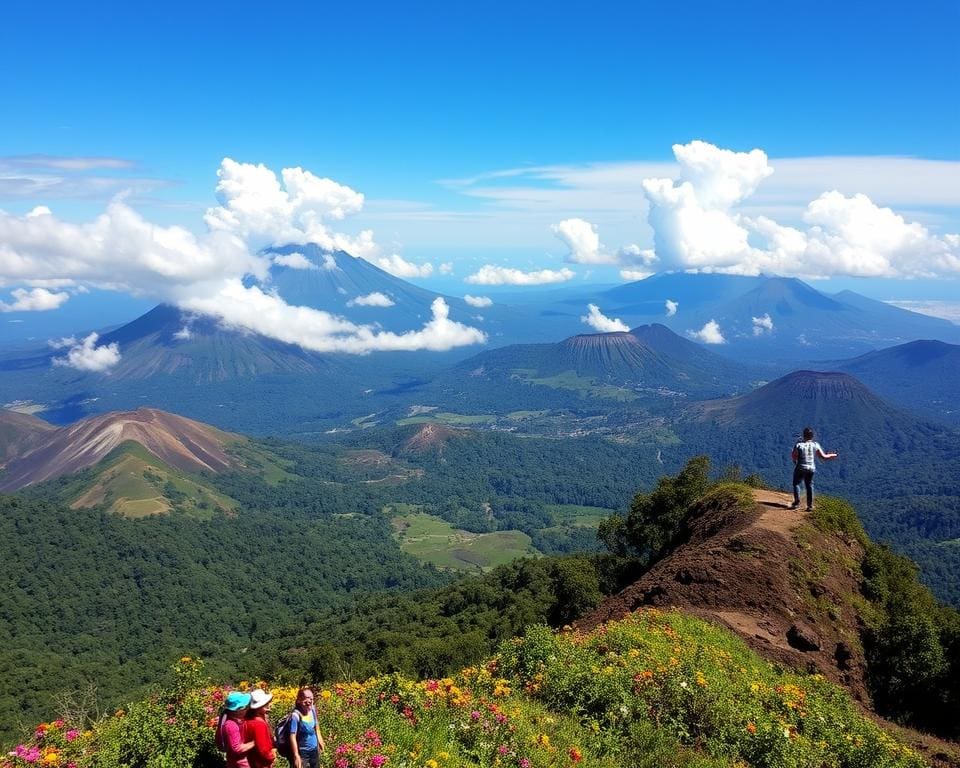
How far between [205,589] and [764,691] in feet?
454

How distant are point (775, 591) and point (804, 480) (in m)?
6.00

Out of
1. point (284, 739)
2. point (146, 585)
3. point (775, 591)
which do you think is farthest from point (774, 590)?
point (146, 585)

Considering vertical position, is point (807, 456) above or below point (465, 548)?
→ above

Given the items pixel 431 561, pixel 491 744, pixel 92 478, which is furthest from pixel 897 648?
pixel 92 478

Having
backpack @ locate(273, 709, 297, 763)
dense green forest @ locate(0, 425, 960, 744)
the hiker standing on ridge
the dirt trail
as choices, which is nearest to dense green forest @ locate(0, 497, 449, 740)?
dense green forest @ locate(0, 425, 960, 744)

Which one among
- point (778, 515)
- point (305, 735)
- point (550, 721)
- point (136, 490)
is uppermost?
point (305, 735)

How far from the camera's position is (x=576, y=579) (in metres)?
39.8

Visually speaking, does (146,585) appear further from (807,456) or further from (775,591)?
(807,456)

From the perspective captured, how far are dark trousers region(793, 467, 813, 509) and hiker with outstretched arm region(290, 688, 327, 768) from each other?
838 inches

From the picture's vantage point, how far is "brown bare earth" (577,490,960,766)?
19.0m

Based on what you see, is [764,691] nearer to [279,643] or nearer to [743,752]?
[743,752]

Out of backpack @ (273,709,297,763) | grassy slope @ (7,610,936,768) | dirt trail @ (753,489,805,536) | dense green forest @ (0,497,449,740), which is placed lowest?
dense green forest @ (0,497,449,740)

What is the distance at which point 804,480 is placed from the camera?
24.9 metres

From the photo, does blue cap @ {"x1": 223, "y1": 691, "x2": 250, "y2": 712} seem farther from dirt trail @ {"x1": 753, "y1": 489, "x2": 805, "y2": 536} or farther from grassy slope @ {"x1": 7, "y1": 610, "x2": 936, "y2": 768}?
dirt trail @ {"x1": 753, "y1": 489, "x2": 805, "y2": 536}
